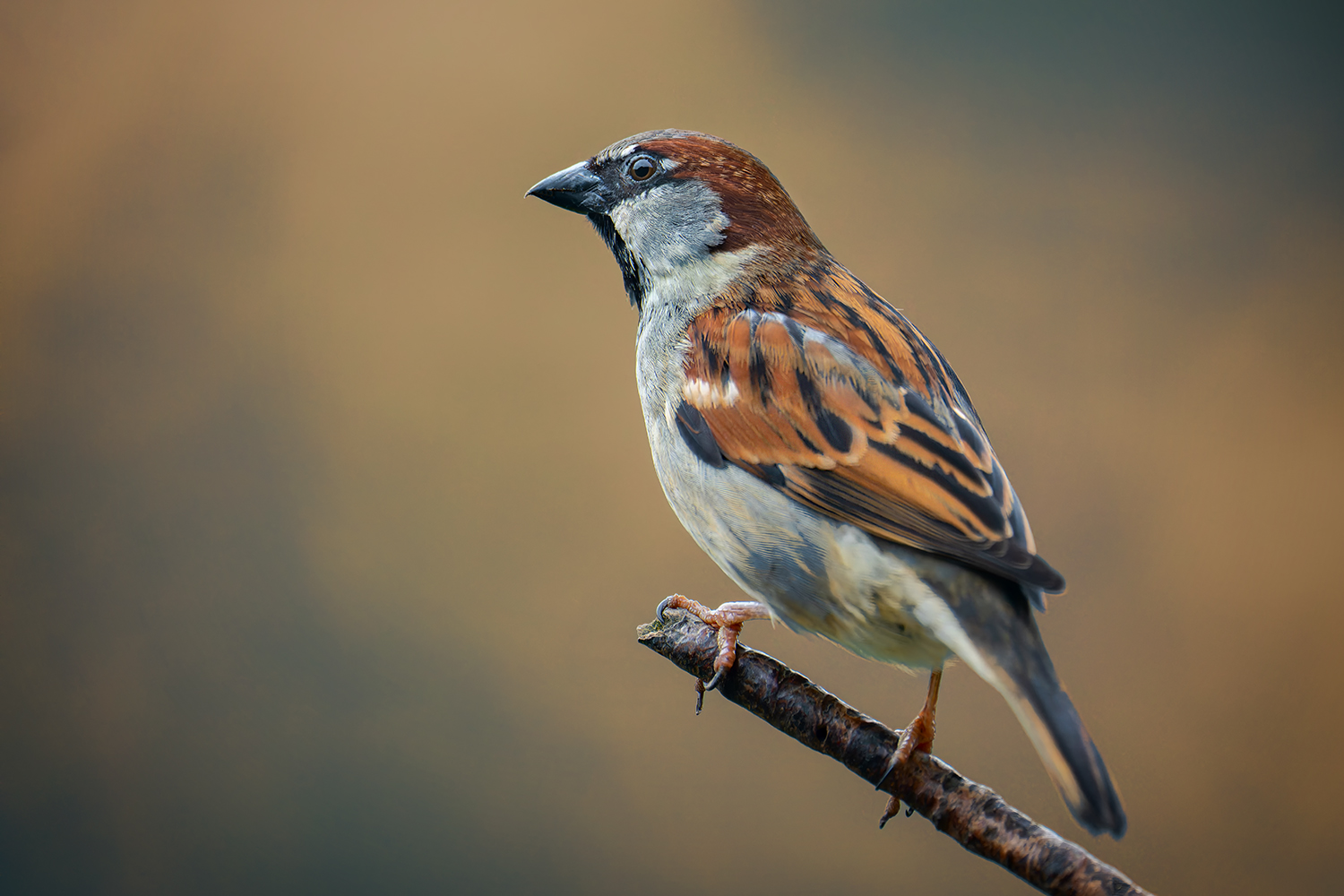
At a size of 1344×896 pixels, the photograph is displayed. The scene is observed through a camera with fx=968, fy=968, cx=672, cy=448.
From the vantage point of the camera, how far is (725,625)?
151 cm

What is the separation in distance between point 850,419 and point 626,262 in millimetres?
608

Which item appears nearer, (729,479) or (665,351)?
(729,479)

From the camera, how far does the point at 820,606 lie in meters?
1.41

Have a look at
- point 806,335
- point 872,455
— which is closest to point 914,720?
point 872,455

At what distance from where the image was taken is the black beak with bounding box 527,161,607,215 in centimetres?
185

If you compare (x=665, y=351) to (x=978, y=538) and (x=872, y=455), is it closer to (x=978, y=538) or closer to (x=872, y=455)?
(x=872, y=455)

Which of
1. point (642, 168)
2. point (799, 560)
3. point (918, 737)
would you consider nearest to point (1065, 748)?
point (918, 737)

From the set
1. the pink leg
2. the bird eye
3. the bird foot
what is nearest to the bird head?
the bird eye

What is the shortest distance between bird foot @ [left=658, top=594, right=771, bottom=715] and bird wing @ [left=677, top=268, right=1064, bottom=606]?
8.5 inches

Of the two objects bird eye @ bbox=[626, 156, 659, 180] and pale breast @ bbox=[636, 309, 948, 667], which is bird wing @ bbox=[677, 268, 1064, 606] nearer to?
pale breast @ bbox=[636, 309, 948, 667]

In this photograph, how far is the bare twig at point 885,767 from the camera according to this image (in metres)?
1.14

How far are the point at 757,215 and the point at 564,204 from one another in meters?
0.39

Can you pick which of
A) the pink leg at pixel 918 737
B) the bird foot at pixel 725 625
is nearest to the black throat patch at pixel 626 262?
the bird foot at pixel 725 625

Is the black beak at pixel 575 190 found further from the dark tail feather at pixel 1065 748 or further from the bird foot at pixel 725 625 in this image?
the dark tail feather at pixel 1065 748
